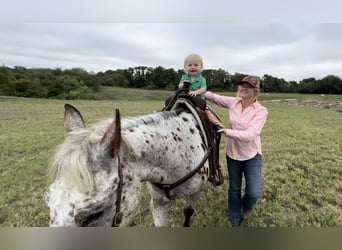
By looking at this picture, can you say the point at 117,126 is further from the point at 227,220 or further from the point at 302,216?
the point at 302,216

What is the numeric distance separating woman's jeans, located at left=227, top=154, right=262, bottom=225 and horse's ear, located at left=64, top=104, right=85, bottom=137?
790mm

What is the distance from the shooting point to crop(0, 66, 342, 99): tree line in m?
1.39

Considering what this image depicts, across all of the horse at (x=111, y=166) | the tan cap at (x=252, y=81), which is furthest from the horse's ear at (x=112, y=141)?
the tan cap at (x=252, y=81)

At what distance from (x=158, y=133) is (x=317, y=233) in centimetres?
65

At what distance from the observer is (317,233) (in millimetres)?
849

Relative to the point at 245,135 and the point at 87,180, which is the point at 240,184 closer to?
the point at 245,135

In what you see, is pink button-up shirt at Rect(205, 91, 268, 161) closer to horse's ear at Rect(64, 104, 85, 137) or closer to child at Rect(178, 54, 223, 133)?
child at Rect(178, 54, 223, 133)

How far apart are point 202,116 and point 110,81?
0.68 m

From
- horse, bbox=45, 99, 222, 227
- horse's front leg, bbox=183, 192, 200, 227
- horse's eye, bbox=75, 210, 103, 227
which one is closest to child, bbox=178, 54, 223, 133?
horse, bbox=45, 99, 222, 227

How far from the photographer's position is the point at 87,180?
0.61 meters

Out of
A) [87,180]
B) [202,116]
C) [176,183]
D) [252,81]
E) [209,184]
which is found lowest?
[209,184]

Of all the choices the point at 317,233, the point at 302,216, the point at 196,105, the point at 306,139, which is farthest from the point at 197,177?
the point at 306,139

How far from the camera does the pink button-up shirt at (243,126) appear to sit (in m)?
1.05

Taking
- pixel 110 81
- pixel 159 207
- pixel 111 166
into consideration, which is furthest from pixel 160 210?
pixel 110 81
